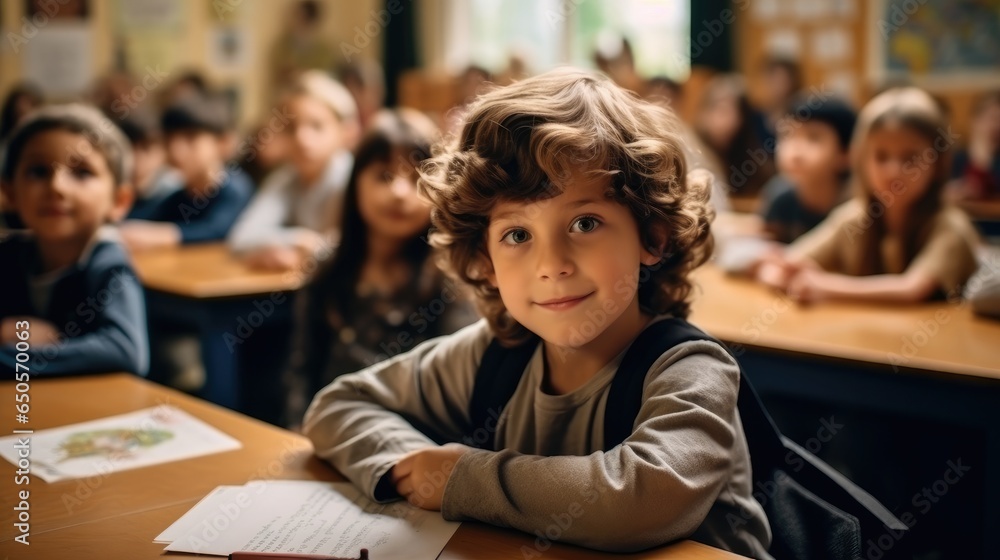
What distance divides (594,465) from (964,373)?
1049mm

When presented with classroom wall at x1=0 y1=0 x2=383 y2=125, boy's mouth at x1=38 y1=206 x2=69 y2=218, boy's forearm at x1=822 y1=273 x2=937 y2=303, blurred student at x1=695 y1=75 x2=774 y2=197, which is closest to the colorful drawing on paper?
boy's mouth at x1=38 y1=206 x2=69 y2=218

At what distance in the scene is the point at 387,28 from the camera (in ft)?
27.9

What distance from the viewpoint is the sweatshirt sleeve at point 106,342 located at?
6.06 ft

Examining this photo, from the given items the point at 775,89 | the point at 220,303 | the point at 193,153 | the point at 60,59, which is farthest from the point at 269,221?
the point at 60,59

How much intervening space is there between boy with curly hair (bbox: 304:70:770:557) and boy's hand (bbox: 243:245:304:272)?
170 cm

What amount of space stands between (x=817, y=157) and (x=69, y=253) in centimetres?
233

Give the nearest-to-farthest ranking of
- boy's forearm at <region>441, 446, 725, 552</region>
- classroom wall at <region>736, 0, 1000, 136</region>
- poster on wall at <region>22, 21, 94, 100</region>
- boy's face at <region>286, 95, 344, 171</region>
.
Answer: boy's forearm at <region>441, 446, 725, 552</region> → boy's face at <region>286, 95, 344, 171</region> → classroom wall at <region>736, 0, 1000, 136</region> → poster on wall at <region>22, 21, 94, 100</region>

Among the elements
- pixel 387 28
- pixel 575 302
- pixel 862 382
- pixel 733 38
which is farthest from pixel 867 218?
pixel 387 28

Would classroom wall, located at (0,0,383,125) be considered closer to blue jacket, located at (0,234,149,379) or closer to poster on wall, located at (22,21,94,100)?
poster on wall, located at (22,21,94,100)

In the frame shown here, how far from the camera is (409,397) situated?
140cm

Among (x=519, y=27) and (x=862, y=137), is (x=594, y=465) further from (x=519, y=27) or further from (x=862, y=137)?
(x=519, y=27)

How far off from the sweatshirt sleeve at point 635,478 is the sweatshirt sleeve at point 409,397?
0.25 metres

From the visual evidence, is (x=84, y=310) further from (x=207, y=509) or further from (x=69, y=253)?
(x=207, y=509)

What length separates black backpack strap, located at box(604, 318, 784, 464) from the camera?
46.5 inches
